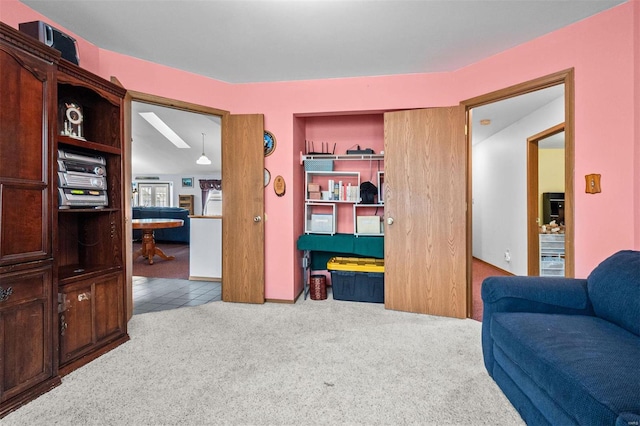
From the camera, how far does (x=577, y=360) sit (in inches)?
45.5

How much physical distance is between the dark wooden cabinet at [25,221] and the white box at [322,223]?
2419 millimetres

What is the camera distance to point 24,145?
1.70m

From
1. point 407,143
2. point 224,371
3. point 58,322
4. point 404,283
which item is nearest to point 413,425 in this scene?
point 224,371

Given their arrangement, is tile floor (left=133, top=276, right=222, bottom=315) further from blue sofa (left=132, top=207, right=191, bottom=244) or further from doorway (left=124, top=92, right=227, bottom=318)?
blue sofa (left=132, top=207, right=191, bottom=244)

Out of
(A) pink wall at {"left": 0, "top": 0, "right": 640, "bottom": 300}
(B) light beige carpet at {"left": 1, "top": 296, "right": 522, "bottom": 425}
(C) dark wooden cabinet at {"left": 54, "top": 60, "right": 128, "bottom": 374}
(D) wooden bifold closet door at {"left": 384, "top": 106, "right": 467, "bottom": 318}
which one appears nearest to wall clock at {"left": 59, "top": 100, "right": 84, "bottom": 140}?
(C) dark wooden cabinet at {"left": 54, "top": 60, "right": 128, "bottom": 374}

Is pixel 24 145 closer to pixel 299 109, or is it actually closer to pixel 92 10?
pixel 92 10

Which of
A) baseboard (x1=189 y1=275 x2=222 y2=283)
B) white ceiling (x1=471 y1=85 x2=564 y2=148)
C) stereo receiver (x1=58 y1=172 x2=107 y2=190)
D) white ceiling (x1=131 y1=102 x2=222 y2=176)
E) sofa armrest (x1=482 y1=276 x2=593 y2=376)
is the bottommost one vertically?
baseboard (x1=189 y1=275 x2=222 y2=283)

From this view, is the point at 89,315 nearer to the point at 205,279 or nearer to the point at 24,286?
the point at 24,286

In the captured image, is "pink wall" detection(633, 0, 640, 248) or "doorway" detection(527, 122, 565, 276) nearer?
"pink wall" detection(633, 0, 640, 248)

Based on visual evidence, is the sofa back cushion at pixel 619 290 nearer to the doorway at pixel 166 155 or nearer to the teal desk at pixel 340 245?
the teal desk at pixel 340 245

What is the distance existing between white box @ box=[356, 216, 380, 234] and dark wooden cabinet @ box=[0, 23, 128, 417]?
95.8 inches

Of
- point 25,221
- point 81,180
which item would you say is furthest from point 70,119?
point 25,221

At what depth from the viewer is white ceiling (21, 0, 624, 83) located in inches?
81.7

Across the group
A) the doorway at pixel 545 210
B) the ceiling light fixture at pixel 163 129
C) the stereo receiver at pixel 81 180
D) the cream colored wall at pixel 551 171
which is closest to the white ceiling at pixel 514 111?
the cream colored wall at pixel 551 171
